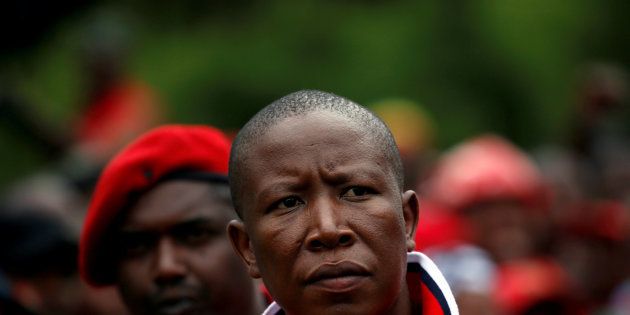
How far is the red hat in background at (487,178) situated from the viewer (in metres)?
8.72

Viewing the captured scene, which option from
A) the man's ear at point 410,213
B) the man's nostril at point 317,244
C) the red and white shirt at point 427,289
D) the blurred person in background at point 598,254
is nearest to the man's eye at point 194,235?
the red and white shirt at point 427,289

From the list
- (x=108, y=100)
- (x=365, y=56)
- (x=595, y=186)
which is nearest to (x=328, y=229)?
(x=108, y=100)

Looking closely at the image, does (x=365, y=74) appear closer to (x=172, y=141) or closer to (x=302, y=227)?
(x=172, y=141)

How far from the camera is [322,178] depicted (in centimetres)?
397

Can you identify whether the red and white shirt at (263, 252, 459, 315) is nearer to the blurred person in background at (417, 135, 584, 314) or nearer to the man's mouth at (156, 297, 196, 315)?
the man's mouth at (156, 297, 196, 315)

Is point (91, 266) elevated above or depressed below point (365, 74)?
below

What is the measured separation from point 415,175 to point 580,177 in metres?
1.25

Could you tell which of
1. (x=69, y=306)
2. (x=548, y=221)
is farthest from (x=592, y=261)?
(x=69, y=306)

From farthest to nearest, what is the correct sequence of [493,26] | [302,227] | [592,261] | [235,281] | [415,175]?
1. [493,26]
2. [415,175]
3. [592,261]
4. [235,281]
5. [302,227]

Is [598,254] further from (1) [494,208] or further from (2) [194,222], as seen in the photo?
(2) [194,222]

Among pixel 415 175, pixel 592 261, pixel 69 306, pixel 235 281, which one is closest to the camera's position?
pixel 235 281

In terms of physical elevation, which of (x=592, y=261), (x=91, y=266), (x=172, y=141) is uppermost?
(x=172, y=141)

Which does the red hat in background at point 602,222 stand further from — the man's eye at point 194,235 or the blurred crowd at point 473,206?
the man's eye at point 194,235

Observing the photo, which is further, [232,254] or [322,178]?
[232,254]
